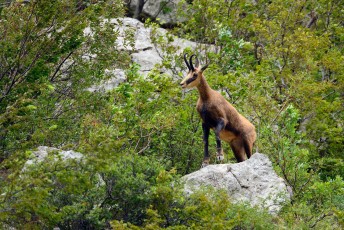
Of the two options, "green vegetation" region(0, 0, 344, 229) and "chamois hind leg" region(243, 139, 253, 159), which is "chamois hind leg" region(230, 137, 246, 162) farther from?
"green vegetation" region(0, 0, 344, 229)

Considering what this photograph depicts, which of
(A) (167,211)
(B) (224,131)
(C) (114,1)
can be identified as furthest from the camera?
(C) (114,1)

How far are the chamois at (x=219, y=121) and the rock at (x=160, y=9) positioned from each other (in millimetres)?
11718

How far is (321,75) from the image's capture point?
23344 millimetres

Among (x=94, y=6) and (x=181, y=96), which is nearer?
(x=94, y=6)

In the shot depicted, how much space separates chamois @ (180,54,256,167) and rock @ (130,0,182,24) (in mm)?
11718

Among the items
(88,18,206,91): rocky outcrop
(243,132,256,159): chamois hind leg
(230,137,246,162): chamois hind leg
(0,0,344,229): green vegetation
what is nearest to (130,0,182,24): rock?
(0,0,344,229): green vegetation

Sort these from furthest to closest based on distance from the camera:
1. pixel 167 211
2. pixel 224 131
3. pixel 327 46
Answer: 1. pixel 327 46
2. pixel 224 131
3. pixel 167 211

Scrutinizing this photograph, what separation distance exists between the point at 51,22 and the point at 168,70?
7939 mm

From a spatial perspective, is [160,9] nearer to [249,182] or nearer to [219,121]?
[219,121]

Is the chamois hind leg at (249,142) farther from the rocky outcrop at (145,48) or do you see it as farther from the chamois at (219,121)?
the rocky outcrop at (145,48)

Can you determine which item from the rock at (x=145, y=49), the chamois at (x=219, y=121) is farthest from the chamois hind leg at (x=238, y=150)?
the rock at (x=145, y=49)

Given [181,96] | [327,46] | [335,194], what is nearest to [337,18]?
[327,46]

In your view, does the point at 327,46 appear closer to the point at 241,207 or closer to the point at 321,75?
the point at 321,75

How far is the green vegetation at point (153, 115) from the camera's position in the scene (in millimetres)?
11906
